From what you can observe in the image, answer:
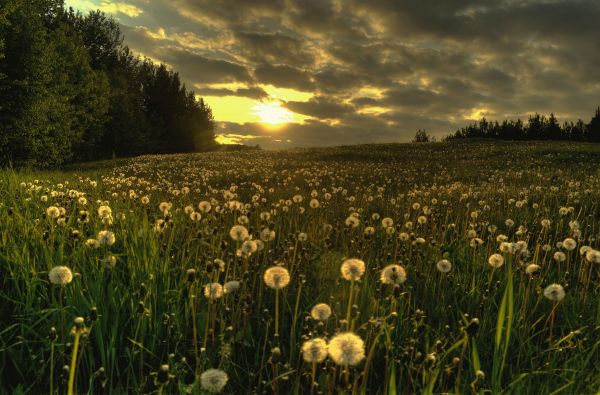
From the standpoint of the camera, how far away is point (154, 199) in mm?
9586

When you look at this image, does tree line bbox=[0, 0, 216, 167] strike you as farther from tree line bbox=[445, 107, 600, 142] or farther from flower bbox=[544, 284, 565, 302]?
tree line bbox=[445, 107, 600, 142]

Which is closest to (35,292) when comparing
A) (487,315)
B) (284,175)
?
(487,315)

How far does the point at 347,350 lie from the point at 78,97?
181 ft

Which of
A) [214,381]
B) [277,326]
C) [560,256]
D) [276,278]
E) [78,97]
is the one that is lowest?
[277,326]

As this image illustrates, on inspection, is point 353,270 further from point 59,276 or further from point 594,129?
point 594,129

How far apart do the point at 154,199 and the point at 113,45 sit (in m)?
71.7

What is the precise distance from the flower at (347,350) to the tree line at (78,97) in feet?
41.7

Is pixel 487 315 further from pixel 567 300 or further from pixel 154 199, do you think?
pixel 154 199

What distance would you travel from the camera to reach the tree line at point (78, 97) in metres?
31.2

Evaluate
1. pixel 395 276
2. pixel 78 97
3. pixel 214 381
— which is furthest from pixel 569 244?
pixel 78 97

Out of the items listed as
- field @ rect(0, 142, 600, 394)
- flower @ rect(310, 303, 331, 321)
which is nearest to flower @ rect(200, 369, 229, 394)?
field @ rect(0, 142, 600, 394)

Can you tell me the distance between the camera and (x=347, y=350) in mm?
1939

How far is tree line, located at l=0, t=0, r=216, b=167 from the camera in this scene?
102ft

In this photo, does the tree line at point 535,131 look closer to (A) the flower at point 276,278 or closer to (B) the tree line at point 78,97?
(B) the tree line at point 78,97
